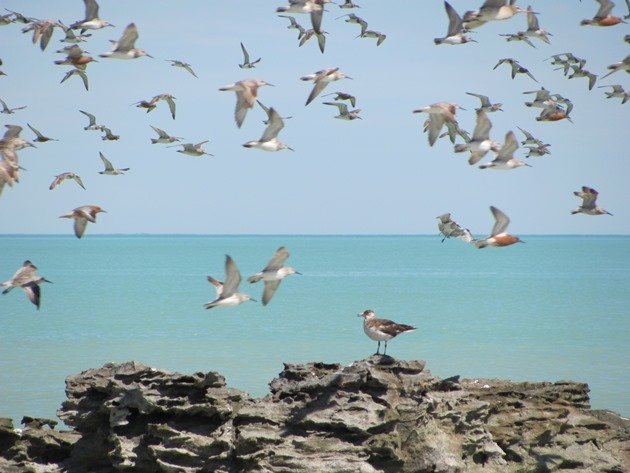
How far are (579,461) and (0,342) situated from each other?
3352 centimetres

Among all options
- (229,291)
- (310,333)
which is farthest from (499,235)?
(310,333)

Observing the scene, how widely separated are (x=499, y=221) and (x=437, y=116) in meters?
3.13

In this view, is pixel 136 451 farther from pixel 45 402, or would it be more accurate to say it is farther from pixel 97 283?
pixel 97 283

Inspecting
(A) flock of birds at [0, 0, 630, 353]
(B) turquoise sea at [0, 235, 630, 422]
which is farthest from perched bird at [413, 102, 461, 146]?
(B) turquoise sea at [0, 235, 630, 422]

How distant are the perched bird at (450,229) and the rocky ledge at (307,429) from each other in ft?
14.1

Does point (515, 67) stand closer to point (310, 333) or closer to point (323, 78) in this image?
point (323, 78)

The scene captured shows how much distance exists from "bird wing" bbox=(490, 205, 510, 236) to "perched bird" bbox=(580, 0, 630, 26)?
6.13 meters

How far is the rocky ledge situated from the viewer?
1559cm

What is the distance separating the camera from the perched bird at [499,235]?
17.7 m

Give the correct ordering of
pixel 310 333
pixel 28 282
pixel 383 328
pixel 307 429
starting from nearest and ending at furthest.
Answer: pixel 307 429 → pixel 28 282 → pixel 383 328 → pixel 310 333

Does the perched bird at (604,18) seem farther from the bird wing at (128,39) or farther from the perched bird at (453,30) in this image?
the bird wing at (128,39)

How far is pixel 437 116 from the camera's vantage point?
65.2 ft

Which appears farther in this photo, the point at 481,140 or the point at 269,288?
the point at 481,140

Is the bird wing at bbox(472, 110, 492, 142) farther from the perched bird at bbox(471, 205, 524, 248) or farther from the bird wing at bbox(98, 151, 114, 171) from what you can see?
the bird wing at bbox(98, 151, 114, 171)
